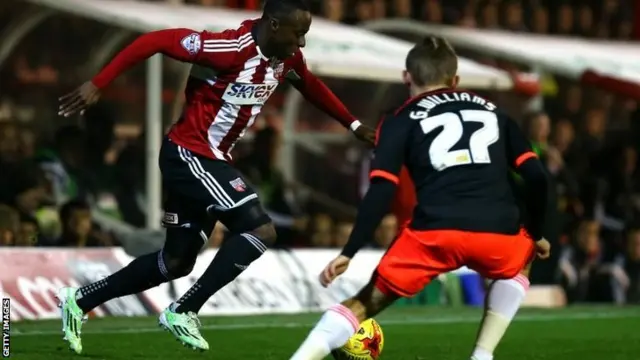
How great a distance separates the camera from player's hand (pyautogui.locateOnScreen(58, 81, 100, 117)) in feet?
31.0

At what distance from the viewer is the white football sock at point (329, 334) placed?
795 cm

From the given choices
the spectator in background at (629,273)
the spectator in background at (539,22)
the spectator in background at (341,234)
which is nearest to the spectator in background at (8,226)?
the spectator in background at (341,234)

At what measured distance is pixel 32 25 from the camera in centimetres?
1741

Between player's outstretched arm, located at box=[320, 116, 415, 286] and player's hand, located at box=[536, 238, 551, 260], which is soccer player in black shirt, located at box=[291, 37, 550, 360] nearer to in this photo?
player's outstretched arm, located at box=[320, 116, 415, 286]

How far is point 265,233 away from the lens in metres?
10.1

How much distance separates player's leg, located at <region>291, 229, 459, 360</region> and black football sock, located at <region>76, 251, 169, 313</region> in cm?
230

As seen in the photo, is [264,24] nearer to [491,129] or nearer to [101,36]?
[491,129]

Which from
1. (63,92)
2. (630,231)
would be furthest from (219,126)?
(630,231)

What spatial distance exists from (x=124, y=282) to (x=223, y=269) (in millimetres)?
694

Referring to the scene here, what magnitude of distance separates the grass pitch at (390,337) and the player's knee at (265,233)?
757mm

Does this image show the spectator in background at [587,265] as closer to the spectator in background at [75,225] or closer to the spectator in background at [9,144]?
the spectator in background at [75,225]

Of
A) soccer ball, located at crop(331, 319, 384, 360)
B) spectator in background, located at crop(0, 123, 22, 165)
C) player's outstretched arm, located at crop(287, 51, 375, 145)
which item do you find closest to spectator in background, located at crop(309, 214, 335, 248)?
spectator in background, located at crop(0, 123, 22, 165)

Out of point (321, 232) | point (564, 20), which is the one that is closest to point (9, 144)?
point (321, 232)

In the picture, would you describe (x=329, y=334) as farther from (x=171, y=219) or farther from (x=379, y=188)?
(x=171, y=219)
